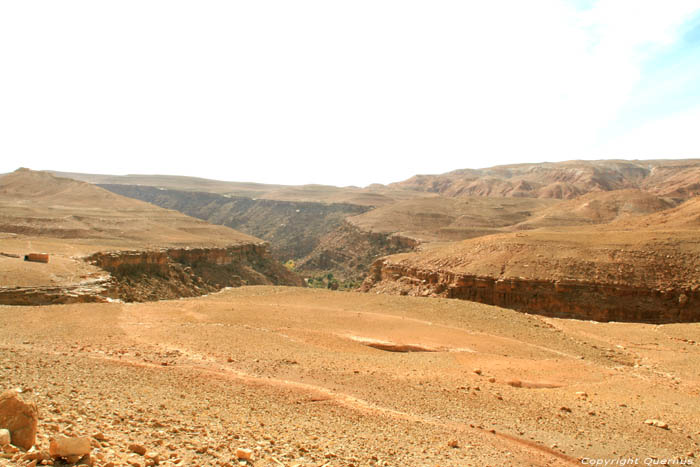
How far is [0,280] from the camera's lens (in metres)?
16.6

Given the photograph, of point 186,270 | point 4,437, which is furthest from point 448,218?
point 4,437

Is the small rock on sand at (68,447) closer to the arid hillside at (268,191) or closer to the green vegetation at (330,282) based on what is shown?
the green vegetation at (330,282)

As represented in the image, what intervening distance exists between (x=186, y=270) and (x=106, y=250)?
545cm

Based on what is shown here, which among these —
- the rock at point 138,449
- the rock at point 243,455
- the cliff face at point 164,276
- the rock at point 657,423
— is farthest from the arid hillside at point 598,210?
the rock at point 138,449

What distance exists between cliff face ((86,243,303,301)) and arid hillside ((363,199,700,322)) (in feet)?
39.7

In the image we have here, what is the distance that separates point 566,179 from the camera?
126188 mm

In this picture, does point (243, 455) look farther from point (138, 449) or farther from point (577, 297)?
point (577, 297)

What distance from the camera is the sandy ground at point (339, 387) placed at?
18.9 feet

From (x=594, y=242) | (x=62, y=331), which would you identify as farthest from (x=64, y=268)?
(x=594, y=242)

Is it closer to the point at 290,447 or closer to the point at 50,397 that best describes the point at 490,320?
the point at 290,447

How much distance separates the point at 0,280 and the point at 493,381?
15.5m

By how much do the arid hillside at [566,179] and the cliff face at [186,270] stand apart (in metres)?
77.6

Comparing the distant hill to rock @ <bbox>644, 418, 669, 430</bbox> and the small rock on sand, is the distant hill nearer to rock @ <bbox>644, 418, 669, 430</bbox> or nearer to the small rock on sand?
the small rock on sand

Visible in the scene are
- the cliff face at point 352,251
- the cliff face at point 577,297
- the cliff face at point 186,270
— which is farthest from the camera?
the cliff face at point 352,251
